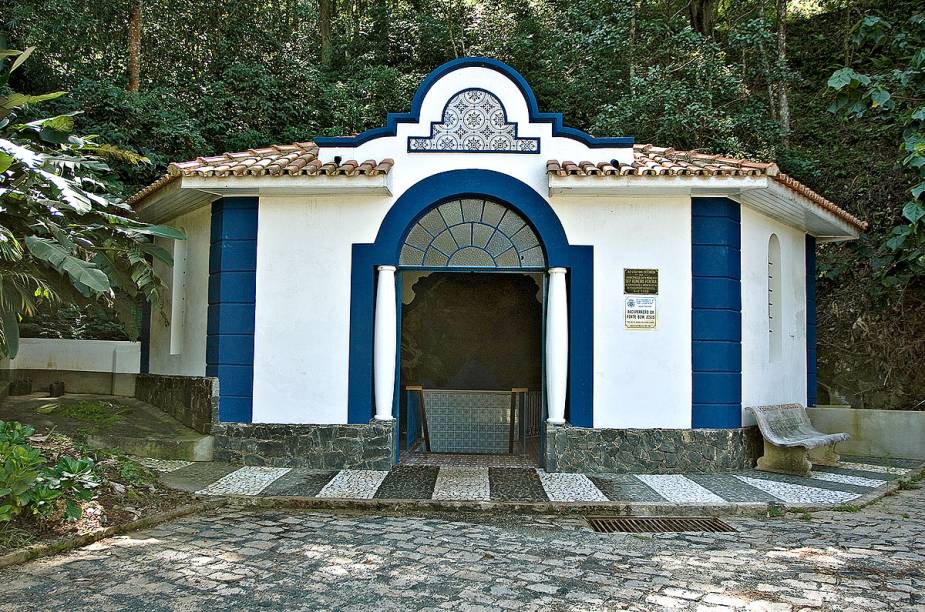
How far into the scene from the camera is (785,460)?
335 inches

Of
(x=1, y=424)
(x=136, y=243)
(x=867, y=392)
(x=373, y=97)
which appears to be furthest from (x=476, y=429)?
(x=373, y=97)

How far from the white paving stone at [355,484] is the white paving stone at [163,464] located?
1.80 meters

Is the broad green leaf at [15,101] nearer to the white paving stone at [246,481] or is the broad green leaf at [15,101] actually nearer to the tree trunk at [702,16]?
the white paving stone at [246,481]

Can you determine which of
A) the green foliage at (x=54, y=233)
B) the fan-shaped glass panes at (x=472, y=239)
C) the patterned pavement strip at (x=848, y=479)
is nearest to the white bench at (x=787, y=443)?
the patterned pavement strip at (x=848, y=479)

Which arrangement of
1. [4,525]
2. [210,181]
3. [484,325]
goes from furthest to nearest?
1. [484,325]
2. [210,181]
3. [4,525]

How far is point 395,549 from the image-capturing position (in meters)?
5.42

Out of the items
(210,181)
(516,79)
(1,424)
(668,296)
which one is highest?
(516,79)

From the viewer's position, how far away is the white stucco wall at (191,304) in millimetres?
9391

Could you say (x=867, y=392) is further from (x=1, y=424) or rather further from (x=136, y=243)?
(x=1, y=424)

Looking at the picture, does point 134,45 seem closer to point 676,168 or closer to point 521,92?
point 521,92

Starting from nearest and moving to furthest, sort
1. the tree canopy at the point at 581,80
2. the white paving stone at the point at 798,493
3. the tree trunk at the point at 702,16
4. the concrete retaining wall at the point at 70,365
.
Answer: the white paving stone at the point at 798,493, the concrete retaining wall at the point at 70,365, the tree canopy at the point at 581,80, the tree trunk at the point at 702,16

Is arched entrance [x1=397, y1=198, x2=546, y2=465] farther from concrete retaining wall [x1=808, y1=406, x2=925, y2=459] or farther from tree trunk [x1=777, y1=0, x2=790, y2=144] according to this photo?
tree trunk [x1=777, y1=0, x2=790, y2=144]

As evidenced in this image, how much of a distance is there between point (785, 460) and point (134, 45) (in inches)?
611

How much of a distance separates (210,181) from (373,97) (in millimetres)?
10275
